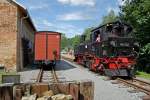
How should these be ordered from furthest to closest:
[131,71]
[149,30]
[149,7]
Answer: [149,30] < [149,7] < [131,71]

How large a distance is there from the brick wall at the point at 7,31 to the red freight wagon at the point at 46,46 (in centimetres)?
458

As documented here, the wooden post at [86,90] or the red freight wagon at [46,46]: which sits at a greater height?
the red freight wagon at [46,46]

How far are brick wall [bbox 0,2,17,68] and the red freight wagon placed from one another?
180 inches

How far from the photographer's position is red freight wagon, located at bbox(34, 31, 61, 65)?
108 feet

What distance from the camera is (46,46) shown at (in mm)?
33188

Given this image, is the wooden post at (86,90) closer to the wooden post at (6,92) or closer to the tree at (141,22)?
the wooden post at (6,92)

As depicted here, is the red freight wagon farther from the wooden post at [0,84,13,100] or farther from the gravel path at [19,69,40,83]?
the wooden post at [0,84,13,100]

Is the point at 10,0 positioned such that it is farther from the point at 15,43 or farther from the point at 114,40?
the point at 114,40

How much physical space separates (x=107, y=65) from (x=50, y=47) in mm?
10467

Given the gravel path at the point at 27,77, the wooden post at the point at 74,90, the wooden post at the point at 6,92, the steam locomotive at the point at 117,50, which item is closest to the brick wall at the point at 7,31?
the gravel path at the point at 27,77

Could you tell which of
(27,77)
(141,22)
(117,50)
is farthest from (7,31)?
(141,22)

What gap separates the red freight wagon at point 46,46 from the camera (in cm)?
3297

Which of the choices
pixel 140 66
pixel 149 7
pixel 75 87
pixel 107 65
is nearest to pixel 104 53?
pixel 107 65

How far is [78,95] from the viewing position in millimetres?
7973
